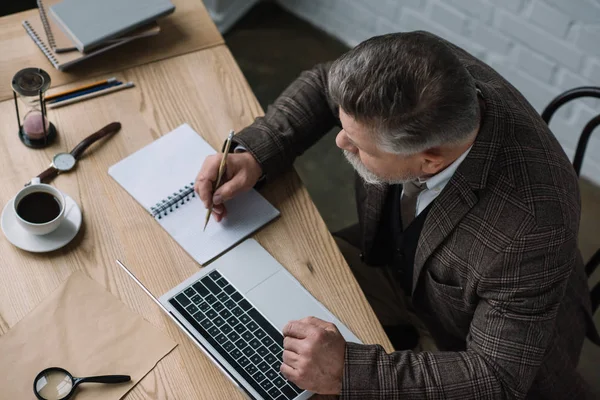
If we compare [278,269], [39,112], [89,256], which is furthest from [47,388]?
[39,112]

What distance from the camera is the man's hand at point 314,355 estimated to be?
1.24m

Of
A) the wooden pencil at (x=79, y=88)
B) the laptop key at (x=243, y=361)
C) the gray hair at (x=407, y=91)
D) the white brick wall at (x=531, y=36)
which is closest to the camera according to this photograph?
the gray hair at (x=407, y=91)

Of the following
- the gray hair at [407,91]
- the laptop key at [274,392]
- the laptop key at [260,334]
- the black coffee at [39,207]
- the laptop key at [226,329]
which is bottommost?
the laptop key at [274,392]

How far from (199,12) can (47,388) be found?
3.13 feet

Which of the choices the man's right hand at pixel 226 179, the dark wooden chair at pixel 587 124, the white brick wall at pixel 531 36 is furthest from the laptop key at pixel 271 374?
the white brick wall at pixel 531 36

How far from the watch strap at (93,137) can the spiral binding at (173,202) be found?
7.9 inches

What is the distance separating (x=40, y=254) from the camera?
53.8 inches

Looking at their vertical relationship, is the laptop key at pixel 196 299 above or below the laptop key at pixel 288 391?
above

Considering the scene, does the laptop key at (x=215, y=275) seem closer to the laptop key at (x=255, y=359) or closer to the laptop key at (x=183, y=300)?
the laptop key at (x=183, y=300)

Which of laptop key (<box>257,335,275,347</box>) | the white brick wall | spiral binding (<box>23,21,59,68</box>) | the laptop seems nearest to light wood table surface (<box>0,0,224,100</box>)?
spiral binding (<box>23,21,59,68</box>)

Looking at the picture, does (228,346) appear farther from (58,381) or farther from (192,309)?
(58,381)

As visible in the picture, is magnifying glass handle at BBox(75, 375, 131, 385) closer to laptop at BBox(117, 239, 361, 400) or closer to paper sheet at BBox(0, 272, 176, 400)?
paper sheet at BBox(0, 272, 176, 400)

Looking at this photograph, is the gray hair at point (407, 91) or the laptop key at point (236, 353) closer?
the gray hair at point (407, 91)

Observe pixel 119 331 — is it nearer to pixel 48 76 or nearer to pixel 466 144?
pixel 48 76
